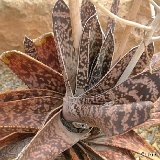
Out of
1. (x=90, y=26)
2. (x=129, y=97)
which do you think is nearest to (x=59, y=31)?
(x=90, y=26)

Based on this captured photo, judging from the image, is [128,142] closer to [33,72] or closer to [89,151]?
[89,151]

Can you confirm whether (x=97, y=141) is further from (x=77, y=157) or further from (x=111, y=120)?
(x=111, y=120)

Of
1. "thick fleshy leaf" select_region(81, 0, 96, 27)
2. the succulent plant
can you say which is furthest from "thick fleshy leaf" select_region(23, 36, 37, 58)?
"thick fleshy leaf" select_region(81, 0, 96, 27)

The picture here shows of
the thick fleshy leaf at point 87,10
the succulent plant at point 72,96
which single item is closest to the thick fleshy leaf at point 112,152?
the succulent plant at point 72,96

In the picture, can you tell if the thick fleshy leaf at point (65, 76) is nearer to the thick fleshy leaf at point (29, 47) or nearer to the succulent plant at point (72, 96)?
the succulent plant at point (72, 96)

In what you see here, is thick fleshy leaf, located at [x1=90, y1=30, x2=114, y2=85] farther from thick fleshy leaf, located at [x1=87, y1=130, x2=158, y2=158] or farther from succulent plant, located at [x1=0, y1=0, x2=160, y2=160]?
thick fleshy leaf, located at [x1=87, y1=130, x2=158, y2=158]
